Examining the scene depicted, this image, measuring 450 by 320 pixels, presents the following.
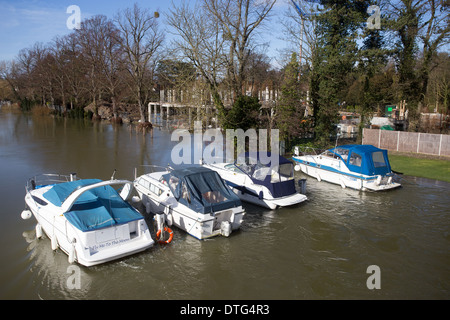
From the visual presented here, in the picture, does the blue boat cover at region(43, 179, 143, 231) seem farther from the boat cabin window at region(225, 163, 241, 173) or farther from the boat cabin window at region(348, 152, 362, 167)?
the boat cabin window at region(348, 152, 362, 167)

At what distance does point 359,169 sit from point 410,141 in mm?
10418

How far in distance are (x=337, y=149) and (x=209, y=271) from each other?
12.1m

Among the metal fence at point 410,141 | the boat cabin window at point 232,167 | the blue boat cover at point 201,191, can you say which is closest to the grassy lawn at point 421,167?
the metal fence at point 410,141

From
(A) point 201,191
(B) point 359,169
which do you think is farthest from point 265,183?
(B) point 359,169

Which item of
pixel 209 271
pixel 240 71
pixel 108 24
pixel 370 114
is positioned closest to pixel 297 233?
pixel 209 271

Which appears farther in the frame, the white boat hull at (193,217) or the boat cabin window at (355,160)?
the boat cabin window at (355,160)

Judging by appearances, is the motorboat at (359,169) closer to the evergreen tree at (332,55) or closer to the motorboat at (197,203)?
the motorboat at (197,203)

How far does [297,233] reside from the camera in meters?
11.1

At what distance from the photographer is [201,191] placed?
35.4 ft

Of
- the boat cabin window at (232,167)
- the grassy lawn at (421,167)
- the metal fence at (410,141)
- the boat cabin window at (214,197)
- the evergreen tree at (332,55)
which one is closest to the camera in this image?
the boat cabin window at (214,197)

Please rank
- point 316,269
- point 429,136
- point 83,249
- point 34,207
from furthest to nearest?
point 429,136, point 34,207, point 316,269, point 83,249

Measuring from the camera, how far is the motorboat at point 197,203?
10062mm
